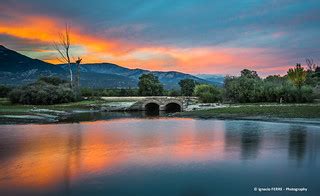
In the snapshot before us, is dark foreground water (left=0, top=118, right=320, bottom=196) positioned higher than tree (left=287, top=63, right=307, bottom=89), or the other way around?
tree (left=287, top=63, right=307, bottom=89)

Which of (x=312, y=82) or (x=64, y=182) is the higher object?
(x=312, y=82)

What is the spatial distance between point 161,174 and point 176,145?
10.0 m

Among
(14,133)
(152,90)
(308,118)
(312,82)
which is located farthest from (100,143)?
(312,82)

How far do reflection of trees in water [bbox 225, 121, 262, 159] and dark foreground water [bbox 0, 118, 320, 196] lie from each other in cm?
8

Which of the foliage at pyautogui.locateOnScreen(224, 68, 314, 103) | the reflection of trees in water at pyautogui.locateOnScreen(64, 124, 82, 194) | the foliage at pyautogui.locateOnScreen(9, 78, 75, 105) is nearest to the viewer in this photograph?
the reflection of trees in water at pyautogui.locateOnScreen(64, 124, 82, 194)

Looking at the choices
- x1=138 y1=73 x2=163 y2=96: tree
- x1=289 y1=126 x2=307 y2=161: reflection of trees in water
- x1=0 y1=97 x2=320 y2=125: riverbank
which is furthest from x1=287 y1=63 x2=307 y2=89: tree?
x1=289 y1=126 x2=307 y2=161: reflection of trees in water

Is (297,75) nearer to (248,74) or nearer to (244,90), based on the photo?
(248,74)

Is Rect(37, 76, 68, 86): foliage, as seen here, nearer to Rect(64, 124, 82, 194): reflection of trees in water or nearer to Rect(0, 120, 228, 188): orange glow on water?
Rect(0, 120, 228, 188): orange glow on water

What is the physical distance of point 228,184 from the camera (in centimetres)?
1691

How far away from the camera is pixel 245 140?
101ft

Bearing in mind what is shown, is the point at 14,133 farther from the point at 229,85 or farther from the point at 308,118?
the point at 229,85

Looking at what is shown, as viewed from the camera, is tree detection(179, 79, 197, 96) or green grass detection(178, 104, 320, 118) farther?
tree detection(179, 79, 197, 96)

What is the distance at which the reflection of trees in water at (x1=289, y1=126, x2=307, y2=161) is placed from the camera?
2391 centimetres

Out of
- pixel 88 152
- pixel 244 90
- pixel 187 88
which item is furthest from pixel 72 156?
pixel 187 88
